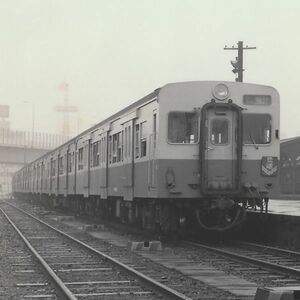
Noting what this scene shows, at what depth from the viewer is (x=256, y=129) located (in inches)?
555

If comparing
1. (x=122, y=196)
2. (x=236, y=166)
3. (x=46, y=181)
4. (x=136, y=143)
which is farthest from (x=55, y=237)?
(x=46, y=181)

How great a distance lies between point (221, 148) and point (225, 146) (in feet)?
0.33

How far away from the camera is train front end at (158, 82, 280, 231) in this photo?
1358 centimetres

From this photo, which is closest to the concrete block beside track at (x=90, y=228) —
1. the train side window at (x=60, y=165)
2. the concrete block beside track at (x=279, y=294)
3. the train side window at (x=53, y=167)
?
the train side window at (x=60, y=165)

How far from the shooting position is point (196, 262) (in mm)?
11289

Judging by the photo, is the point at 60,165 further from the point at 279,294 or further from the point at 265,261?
the point at 279,294

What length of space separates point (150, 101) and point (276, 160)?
10.1ft

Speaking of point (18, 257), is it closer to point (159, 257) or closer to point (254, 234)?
point (159, 257)

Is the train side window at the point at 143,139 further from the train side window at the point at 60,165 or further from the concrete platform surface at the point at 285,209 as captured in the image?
the train side window at the point at 60,165

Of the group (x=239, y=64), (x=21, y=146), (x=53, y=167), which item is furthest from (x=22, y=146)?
(x=239, y=64)

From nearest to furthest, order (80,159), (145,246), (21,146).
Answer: (145,246), (80,159), (21,146)

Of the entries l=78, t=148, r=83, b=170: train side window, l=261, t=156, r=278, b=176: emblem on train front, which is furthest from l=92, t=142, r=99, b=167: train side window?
l=261, t=156, r=278, b=176: emblem on train front

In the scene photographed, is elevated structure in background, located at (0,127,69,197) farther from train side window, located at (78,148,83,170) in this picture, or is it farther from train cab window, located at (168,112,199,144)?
train cab window, located at (168,112,199,144)

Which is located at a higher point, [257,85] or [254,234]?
[257,85]
